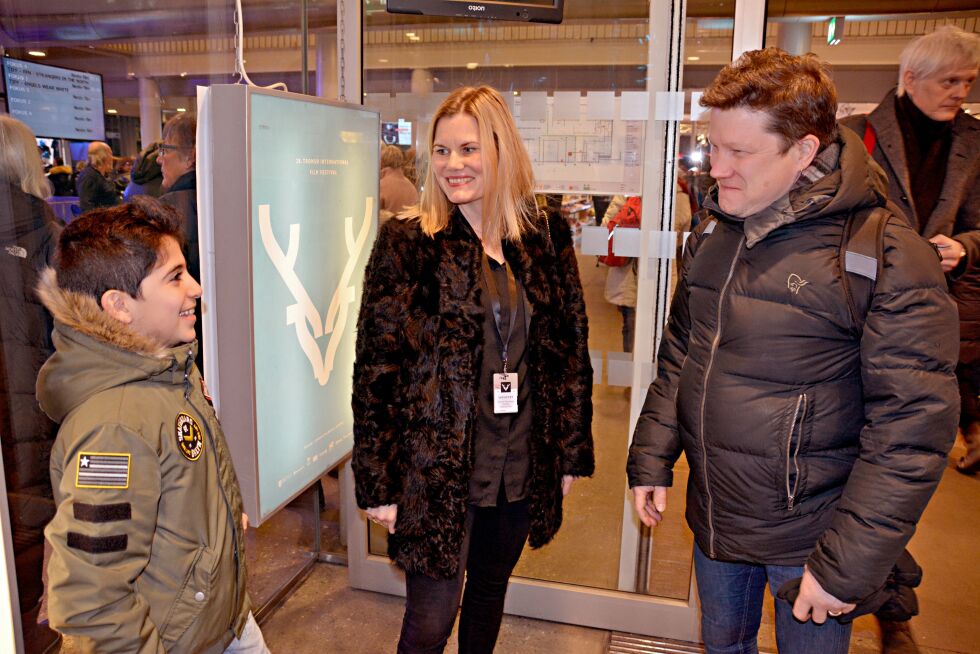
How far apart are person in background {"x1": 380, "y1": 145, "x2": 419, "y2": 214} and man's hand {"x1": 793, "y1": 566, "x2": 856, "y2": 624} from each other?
6.12 feet

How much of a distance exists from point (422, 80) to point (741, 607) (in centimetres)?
199

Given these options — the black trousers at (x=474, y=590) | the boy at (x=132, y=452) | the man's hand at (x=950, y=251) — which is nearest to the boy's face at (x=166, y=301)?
the boy at (x=132, y=452)

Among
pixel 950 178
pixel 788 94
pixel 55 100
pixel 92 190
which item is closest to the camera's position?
pixel 788 94

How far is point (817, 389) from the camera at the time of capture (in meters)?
1.40

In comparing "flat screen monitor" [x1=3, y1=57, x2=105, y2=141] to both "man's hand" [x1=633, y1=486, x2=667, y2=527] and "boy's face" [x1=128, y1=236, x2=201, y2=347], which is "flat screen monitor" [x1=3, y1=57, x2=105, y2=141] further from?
"man's hand" [x1=633, y1=486, x2=667, y2=527]

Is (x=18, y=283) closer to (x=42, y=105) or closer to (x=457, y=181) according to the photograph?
(x=42, y=105)

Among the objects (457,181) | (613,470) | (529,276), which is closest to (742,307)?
(529,276)

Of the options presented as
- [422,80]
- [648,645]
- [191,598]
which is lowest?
[648,645]

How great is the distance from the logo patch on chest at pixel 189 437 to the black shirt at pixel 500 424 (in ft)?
1.98

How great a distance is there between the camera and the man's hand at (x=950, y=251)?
211cm

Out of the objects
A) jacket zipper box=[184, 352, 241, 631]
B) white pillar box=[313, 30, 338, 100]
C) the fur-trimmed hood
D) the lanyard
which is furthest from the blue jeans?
white pillar box=[313, 30, 338, 100]

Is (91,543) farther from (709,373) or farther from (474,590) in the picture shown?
(709,373)

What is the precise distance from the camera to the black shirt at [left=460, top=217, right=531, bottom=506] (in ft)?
5.80

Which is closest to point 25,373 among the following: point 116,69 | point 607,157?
point 116,69
